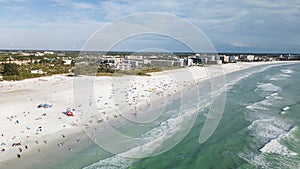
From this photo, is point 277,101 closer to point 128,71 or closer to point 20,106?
point 20,106

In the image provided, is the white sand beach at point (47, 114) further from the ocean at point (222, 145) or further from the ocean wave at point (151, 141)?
the ocean wave at point (151, 141)

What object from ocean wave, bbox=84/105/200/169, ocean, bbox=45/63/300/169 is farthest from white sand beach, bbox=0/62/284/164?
ocean wave, bbox=84/105/200/169

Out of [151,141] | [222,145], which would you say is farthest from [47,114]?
[222,145]

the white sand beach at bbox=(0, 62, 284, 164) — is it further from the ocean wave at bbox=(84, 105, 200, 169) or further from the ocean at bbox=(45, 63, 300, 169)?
the ocean wave at bbox=(84, 105, 200, 169)

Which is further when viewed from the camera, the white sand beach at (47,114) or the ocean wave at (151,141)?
the white sand beach at (47,114)

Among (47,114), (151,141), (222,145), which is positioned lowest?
(222,145)

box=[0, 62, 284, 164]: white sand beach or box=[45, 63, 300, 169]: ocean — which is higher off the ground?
box=[0, 62, 284, 164]: white sand beach

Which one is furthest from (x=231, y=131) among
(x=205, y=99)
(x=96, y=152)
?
(x=205, y=99)

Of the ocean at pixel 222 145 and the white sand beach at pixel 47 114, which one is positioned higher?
the white sand beach at pixel 47 114

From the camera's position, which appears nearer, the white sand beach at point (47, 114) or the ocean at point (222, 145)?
the ocean at point (222, 145)

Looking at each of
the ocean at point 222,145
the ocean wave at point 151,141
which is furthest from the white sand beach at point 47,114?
the ocean wave at point 151,141

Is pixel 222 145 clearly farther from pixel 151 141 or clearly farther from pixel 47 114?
pixel 47 114
